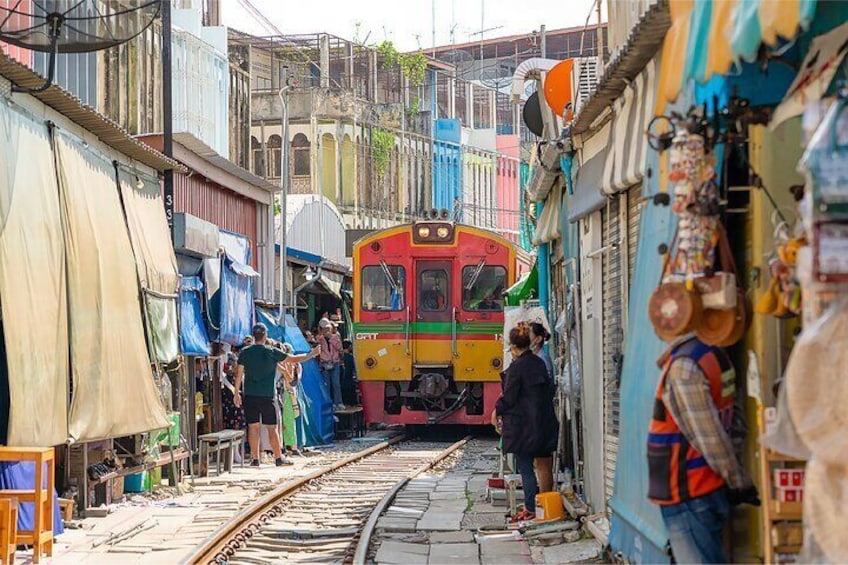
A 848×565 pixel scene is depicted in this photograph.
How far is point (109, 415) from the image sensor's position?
1249 cm

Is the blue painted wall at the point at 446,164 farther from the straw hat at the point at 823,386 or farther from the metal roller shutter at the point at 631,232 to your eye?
the straw hat at the point at 823,386

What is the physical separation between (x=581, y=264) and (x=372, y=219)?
34538 millimetres

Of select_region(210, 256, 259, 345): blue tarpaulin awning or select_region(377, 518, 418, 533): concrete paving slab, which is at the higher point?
select_region(210, 256, 259, 345): blue tarpaulin awning

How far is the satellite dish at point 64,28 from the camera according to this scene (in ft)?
35.1

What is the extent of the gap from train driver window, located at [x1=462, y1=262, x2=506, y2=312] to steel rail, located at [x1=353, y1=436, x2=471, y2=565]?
274 cm

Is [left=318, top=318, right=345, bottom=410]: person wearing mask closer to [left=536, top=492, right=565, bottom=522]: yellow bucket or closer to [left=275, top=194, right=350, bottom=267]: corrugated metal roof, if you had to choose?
[left=275, top=194, right=350, bottom=267]: corrugated metal roof

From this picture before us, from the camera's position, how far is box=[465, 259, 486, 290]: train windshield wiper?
23.1m

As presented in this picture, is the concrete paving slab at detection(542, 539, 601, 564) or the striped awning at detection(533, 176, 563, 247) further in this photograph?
the striped awning at detection(533, 176, 563, 247)

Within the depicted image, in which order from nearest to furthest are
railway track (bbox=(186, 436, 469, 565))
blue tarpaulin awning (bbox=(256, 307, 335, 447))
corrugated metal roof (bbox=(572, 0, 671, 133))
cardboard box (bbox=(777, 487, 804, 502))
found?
cardboard box (bbox=(777, 487, 804, 502)), corrugated metal roof (bbox=(572, 0, 671, 133)), railway track (bbox=(186, 436, 469, 565)), blue tarpaulin awning (bbox=(256, 307, 335, 447))

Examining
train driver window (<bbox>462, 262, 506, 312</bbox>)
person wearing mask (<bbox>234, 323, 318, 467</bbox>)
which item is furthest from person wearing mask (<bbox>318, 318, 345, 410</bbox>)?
person wearing mask (<bbox>234, 323, 318, 467</bbox>)

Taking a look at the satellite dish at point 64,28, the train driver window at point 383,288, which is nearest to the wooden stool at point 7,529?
the satellite dish at point 64,28

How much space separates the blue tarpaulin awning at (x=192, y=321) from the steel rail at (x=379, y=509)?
273cm

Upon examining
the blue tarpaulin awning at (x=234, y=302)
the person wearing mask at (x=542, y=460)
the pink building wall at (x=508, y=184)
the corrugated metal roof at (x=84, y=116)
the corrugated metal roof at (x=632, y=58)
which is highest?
the pink building wall at (x=508, y=184)

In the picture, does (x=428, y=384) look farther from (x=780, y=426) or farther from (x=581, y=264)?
(x=780, y=426)
